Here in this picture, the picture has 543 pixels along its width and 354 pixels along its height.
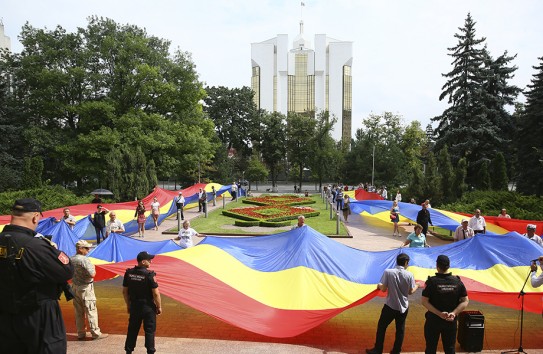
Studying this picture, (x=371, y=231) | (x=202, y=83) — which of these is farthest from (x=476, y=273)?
(x=202, y=83)

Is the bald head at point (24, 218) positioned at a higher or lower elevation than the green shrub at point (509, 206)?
higher

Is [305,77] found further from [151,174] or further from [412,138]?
[151,174]

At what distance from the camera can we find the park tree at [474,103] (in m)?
36.9

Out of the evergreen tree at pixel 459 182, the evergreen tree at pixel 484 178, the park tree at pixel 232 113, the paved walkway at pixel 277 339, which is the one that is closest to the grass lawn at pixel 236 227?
the evergreen tree at pixel 459 182

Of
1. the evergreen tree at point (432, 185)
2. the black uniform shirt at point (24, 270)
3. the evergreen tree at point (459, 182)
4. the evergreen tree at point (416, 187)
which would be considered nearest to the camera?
the black uniform shirt at point (24, 270)

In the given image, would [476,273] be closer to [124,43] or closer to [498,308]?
[498,308]

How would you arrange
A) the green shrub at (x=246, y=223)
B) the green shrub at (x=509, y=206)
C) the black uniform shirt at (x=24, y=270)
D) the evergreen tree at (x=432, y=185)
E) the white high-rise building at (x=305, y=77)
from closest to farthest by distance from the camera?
the black uniform shirt at (x=24, y=270)
the green shrub at (x=509, y=206)
the green shrub at (x=246, y=223)
the evergreen tree at (x=432, y=185)
the white high-rise building at (x=305, y=77)

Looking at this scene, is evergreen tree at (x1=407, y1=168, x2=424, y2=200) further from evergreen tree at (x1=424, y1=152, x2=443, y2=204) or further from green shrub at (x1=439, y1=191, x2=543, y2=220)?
green shrub at (x1=439, y1=191, x2=543, y2=220)

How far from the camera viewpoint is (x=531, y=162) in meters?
32.6

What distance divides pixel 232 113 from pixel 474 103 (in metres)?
43.1

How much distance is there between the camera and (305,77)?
96.4 metres

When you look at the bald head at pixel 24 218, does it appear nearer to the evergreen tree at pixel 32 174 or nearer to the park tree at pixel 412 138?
the evergreen tree at pixel 32 174

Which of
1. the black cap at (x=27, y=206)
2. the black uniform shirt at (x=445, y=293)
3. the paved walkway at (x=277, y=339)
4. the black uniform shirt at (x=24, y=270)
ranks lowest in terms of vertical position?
the paved walkway at (x=277, y=339)

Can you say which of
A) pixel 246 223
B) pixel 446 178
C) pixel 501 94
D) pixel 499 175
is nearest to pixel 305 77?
pixel 501 94
